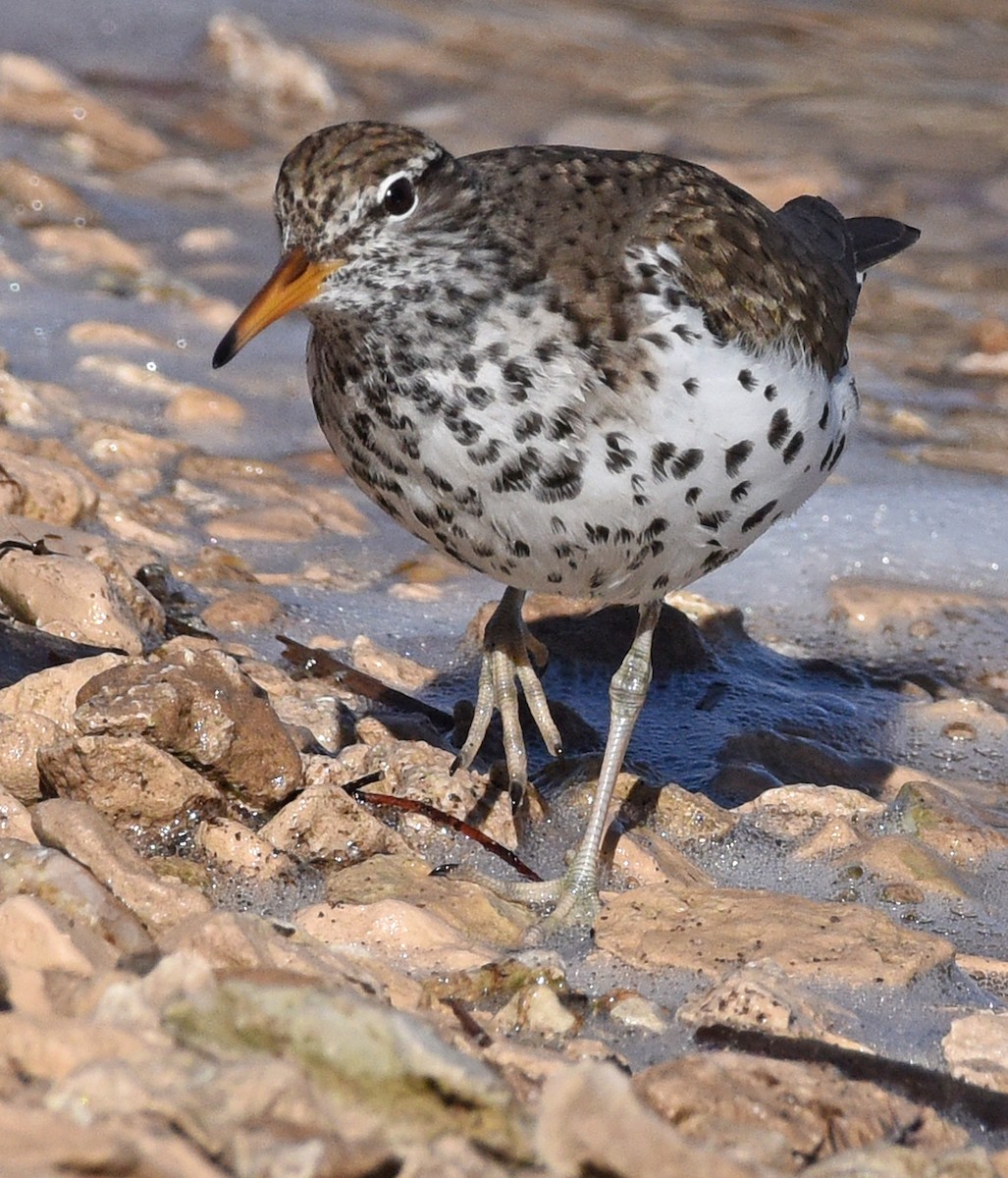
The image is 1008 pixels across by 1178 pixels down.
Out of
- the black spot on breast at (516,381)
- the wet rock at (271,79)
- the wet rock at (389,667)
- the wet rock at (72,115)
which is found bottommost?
the wet rock at (389,667)

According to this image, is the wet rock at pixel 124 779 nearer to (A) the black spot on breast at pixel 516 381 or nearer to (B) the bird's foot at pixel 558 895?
(B) the bird's foot at pixel 558 895

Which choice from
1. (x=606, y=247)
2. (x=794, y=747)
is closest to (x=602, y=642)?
(x=794, y=747)

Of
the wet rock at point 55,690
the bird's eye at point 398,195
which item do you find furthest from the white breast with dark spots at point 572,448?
the wet rock at point 55,690

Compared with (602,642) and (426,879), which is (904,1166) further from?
(602,642)

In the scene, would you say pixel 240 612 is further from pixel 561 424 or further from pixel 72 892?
pixel 72 892

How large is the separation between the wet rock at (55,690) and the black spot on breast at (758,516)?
1874 mm

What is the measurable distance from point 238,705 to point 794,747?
8.56 ft

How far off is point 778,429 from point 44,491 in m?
2.86

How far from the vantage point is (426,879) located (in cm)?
488

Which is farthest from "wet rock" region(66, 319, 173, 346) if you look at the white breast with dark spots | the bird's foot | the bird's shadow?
the bird's foot

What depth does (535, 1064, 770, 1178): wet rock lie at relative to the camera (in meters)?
2.79

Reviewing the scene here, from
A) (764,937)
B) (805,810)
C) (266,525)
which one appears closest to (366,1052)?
(764,937)

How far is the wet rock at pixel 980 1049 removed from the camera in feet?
13.3

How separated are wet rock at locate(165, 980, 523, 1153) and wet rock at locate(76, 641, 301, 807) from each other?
5.47 ft
